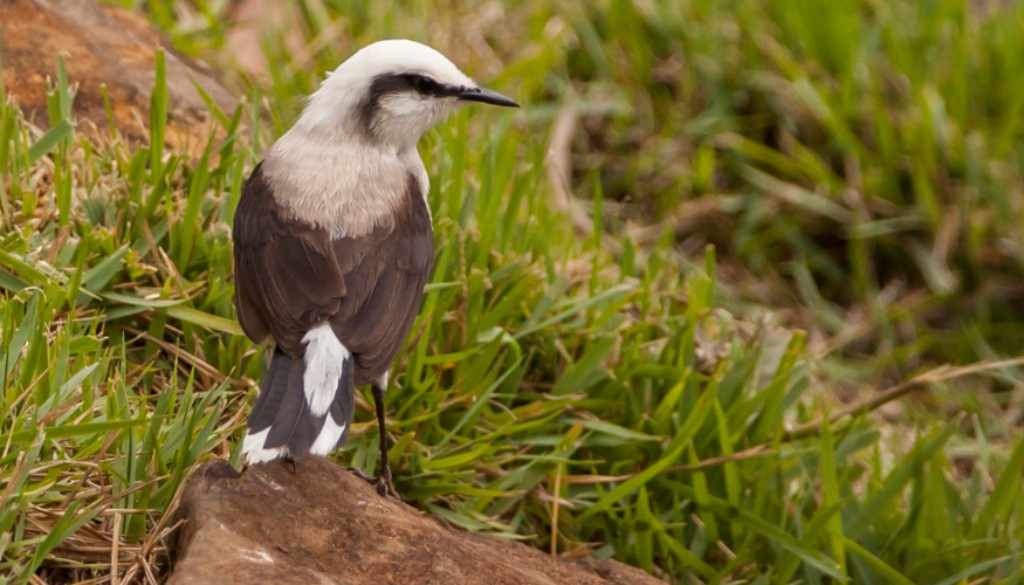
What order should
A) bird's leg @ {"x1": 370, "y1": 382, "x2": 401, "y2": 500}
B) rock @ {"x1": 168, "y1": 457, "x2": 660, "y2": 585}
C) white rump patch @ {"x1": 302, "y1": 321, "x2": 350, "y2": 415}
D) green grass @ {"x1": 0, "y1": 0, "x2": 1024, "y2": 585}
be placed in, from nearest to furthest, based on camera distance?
rock @ {"x1": 168, "y1": 457, "x2": 660, "y2": 585}
white rump patch @ {"x1": 302, "y1": 321, "x2": 350, "y2": 415}
green grass @ {"x1": 0, "y1": 0, "x2": 1024, "y2": 585}
bird's leg @ {"x1": 370, "y1": 382, "x2": 401, "y2": 500}

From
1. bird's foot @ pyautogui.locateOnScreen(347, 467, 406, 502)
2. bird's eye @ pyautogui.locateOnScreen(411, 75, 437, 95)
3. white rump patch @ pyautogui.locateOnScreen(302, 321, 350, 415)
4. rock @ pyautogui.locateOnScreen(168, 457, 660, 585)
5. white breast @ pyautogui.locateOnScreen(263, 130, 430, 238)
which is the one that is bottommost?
bird's foot @ pyautogui.locateOnScreen(347, 467, 406, 502)

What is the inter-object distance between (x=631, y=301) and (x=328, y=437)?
5.44 feet

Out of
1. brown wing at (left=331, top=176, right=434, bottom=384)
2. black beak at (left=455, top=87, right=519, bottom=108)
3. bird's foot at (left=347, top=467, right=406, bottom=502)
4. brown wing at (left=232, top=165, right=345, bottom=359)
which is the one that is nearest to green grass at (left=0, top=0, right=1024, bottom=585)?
bird's foot at (left=347, top=467, right=406, bottom=502)

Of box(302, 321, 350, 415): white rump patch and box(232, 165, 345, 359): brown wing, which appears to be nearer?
box(302, 321, 350, 415): white rump patch

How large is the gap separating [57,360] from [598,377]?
161 centimetres

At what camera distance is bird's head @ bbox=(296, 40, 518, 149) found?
393 cm

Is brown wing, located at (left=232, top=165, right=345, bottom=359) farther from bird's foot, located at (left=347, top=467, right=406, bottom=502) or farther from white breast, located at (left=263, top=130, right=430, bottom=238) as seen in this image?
bird's foot, located at (left=347, top=467, right=406, bottom=502)

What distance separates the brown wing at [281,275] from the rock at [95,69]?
32.3 inches

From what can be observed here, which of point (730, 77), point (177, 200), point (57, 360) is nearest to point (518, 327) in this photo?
point (177, 200)

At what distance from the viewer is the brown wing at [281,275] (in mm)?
3416

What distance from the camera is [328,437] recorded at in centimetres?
313

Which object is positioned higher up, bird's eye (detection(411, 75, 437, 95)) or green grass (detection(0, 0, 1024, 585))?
bird's eye (detection(411, 75, 437, 95))

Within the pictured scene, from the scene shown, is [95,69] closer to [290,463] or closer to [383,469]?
[383,469]

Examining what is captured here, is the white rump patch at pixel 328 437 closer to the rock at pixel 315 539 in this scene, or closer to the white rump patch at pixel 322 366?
the white rump patch at pixel 322 366
